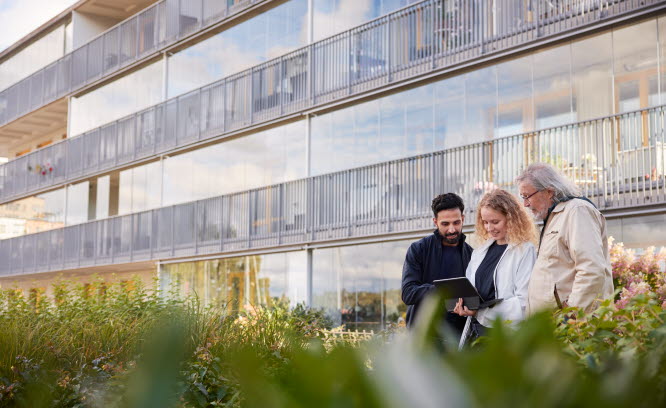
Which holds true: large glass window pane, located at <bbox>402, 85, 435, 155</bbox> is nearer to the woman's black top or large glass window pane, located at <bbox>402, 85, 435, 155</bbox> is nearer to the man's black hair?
the man's black hair

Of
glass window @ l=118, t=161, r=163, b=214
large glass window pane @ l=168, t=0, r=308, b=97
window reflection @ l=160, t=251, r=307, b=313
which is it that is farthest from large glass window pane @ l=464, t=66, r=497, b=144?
glass window @ l=118, t=161, r=163, b=214

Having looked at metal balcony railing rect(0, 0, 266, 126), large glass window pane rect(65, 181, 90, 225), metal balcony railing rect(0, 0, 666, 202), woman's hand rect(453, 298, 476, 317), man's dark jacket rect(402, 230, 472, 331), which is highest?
metal balcony railing rect(0, 0, 266, 126)

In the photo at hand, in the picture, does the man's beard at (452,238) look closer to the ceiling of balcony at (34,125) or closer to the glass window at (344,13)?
the glass window at (344,13)

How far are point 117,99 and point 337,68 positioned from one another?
1198 centimetres

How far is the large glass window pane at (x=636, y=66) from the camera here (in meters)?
13.4

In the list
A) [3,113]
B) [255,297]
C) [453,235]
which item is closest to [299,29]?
[255,297]

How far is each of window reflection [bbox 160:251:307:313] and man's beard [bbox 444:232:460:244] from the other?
1280 centimetres

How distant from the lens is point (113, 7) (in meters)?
29.9

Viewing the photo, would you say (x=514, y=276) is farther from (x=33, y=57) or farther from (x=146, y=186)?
(x=33, y=57)

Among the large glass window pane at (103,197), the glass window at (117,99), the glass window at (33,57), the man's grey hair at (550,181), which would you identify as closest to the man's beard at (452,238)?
the man's grey hair at (550,181)

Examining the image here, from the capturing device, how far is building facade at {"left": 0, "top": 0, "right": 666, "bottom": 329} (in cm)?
1370

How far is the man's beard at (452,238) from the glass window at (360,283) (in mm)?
11664

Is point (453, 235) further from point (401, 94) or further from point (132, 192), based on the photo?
point (132, 192)

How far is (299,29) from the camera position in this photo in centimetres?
2066
